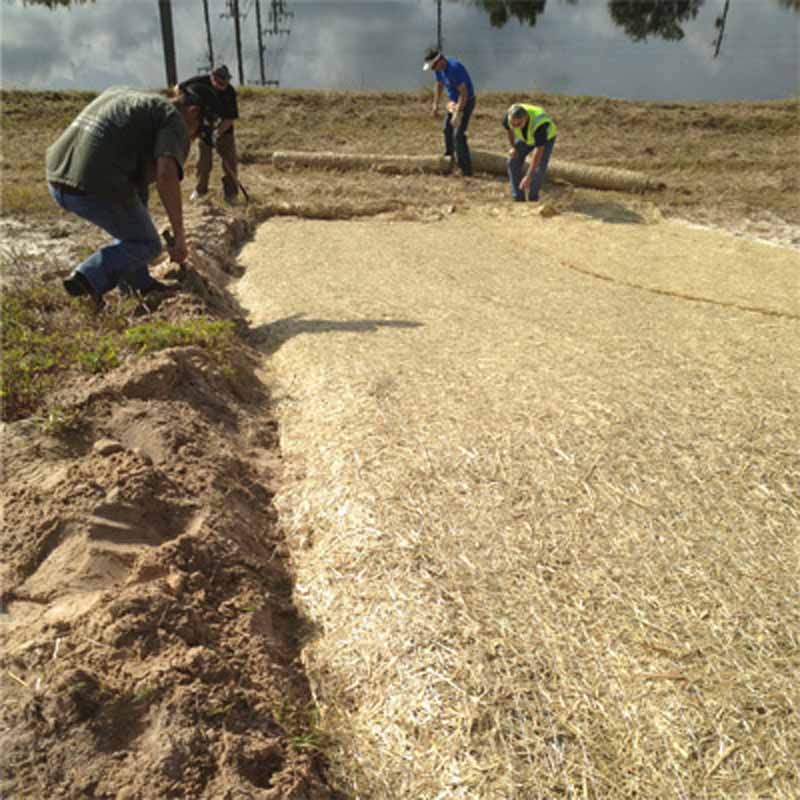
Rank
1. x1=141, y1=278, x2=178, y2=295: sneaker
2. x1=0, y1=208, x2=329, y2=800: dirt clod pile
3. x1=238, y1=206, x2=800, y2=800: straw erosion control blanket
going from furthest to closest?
x1=141, y1=278, x2=178, y2=295: sneaker < x1=238, y1=206, x2=800, y2=800: straw erosion control blanket < x1=0, y1=208, x2=329, y2=800: dirt clod pile

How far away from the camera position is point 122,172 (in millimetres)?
3871

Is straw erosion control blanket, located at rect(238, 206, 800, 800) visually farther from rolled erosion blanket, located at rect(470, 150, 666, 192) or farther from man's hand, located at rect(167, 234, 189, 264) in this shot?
rolled erosion blanket, located at rect(470, 150, 666, 192)

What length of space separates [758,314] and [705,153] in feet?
29.3

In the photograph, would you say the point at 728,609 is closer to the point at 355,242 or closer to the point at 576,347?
the point at 576,347

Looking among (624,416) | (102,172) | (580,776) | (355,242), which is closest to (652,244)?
(355,242)

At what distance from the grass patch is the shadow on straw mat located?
0.29 metres

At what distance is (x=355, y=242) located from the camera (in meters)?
6.67

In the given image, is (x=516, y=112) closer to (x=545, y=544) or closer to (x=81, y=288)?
(x=81, y=288)

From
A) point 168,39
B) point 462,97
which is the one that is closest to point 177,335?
point 462,97

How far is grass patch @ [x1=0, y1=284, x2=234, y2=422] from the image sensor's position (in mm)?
2928

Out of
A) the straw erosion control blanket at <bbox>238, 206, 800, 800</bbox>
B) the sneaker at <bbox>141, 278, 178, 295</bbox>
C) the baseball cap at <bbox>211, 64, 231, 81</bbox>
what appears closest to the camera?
the straw erosion control blanket at <bbox>238, 206, 800, 800</bbox>

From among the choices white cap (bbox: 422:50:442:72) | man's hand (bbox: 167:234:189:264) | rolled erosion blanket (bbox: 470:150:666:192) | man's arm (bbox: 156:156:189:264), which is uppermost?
white cap (bbox: 422:50:442:72)

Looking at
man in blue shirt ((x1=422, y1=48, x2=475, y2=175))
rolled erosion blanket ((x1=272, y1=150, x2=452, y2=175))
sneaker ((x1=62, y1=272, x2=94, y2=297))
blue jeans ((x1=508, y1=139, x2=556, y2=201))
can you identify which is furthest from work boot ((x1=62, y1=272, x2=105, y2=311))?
rolled erosion blanket ((x1=272, y1=150, x2=452, y2=175))

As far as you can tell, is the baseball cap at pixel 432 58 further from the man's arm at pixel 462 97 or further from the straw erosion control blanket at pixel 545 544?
the straw erosion control blanket at pixel 545 544
